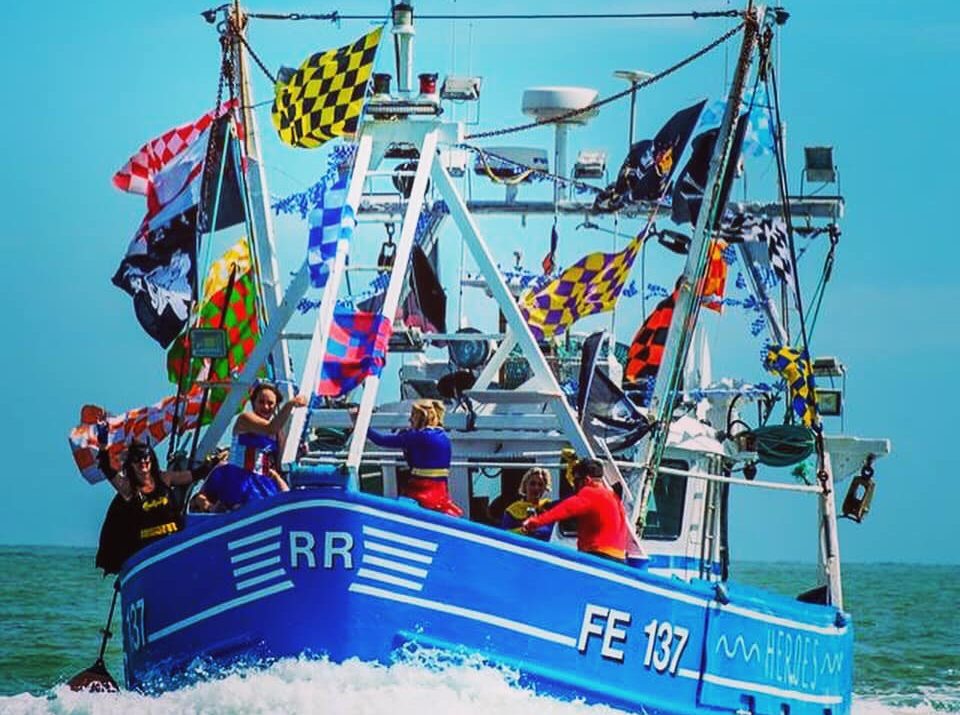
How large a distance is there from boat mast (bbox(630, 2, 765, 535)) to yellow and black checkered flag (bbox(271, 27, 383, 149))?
2776 mm

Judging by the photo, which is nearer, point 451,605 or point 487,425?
point 451,605

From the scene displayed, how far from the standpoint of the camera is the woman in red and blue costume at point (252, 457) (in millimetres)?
16594

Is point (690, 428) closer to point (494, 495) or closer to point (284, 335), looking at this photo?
point (494, 495)

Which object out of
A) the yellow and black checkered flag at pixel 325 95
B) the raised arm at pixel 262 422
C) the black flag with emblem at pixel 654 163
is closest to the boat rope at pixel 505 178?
the black flag with emblem at pixel 654 163

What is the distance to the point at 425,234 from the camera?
79.0 feet

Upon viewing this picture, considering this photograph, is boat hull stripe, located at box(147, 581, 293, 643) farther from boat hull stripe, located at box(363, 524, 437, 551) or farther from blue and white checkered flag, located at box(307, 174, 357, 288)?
blue and white checkered flag, located at box(307, 174, 357, 288)

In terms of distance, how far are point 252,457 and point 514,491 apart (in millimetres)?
3660

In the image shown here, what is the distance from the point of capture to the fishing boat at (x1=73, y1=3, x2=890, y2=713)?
1521 cm

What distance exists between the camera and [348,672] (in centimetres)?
1502

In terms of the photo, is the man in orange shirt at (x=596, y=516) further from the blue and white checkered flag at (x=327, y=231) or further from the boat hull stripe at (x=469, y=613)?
the blue and white checkered flag at (x=327, y=231)

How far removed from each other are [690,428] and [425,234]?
15.4 ft

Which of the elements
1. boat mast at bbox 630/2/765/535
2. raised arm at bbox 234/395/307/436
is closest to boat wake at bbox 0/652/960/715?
raised arm at bbox 234/395/307/436

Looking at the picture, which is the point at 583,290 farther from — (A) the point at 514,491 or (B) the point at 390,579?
(B) the point at 390,579

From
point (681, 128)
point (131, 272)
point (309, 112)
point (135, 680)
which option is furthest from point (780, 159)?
point (135, 680)
